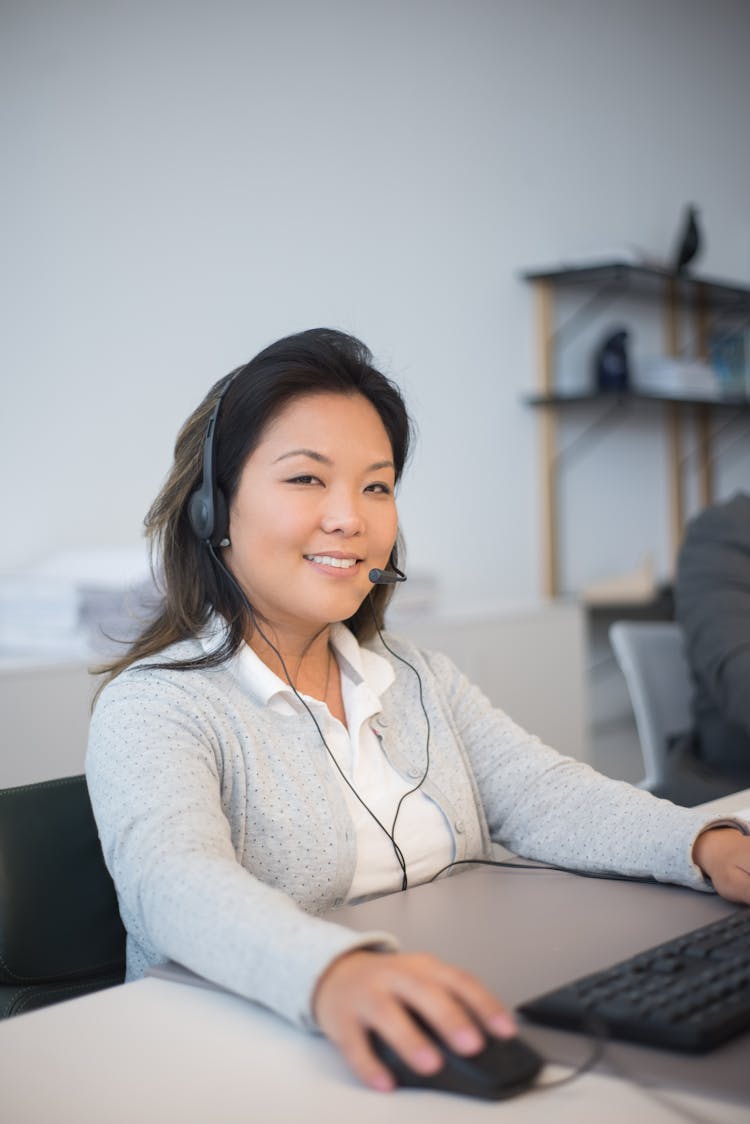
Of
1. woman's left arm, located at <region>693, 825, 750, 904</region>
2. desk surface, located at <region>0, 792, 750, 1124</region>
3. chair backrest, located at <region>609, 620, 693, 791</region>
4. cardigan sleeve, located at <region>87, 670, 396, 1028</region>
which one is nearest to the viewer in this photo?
desk surface, located at <region>0, 792, 750, 1124</region>

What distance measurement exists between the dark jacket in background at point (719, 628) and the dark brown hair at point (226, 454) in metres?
1.06

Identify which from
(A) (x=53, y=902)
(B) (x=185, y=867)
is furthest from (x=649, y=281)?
(B) (x=185, y=867)

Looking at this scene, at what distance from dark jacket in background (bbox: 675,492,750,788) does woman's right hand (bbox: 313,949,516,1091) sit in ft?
5.16

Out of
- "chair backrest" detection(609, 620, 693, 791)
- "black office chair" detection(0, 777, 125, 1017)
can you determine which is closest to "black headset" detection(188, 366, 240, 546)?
"black office chair" detection(0, 777, 125, 1017)

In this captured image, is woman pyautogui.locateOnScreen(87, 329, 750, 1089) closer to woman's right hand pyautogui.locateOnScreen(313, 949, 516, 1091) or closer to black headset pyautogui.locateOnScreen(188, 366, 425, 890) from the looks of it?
black headset pyautogui.locateOnScreen(188, 366, 425, 890)

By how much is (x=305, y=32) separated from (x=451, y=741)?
96.6 inches

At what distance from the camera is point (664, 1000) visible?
80 cm

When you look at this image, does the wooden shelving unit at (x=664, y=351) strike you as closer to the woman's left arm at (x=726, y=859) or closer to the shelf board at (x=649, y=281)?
the shelf board at (x=649, y=281)

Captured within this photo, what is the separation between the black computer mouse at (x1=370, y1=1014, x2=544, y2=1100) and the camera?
0.71 meters

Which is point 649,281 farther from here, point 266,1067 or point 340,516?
point 266,1067

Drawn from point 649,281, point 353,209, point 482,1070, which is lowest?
point 482,1070

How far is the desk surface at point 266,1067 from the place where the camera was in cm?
71

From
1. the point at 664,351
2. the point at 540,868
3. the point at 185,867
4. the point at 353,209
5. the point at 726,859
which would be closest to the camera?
the point at 185,867

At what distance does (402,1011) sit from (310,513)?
2.16ft
